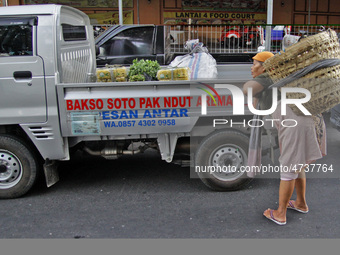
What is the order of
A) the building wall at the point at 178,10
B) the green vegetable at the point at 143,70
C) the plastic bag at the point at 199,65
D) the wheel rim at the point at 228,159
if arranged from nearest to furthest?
the wheel rim at the point at 228,159, the green vegetable at the point at 143,70, the plastic bag at the point at 199,65, the building wall at the point at 178,10

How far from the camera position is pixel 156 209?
4352mm

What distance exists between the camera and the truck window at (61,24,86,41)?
476cm

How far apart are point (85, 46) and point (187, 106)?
201 cm

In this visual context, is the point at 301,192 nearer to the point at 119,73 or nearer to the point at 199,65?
the point at 199,65

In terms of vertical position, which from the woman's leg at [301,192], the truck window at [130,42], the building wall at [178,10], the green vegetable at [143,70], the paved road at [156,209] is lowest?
the paved road at [156,209]

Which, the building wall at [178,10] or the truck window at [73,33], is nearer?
the truck window at [73,33]

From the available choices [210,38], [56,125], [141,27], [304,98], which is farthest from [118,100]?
[210,38]

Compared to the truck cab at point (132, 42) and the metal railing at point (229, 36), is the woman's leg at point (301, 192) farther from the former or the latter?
the metal railing at point (229, 36)

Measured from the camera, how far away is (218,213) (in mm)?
4199

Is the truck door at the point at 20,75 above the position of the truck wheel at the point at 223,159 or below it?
above

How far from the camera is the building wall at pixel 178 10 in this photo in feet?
46.8

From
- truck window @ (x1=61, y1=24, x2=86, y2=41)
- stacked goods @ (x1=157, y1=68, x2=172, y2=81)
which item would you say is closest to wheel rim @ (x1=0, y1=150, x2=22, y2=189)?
truck window @ (x1=61, y1=24, x2=86, y2=41)

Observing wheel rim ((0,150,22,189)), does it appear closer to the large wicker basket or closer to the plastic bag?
the plastic bag

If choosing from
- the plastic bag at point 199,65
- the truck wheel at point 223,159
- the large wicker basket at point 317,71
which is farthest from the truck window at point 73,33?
the large wicker basket at point 317,71
